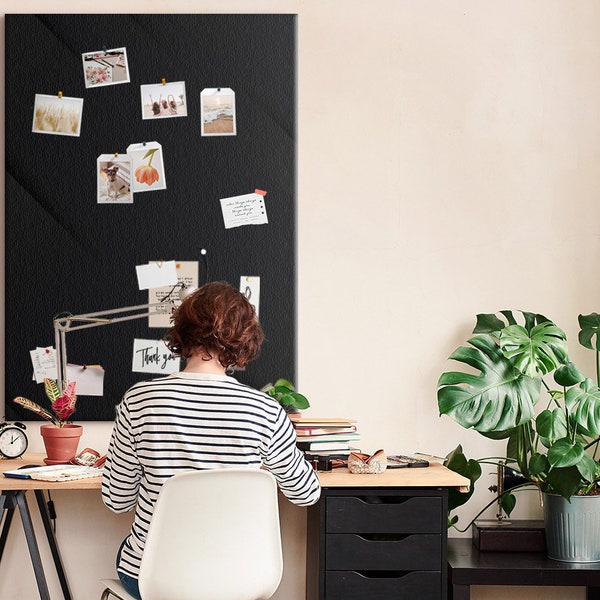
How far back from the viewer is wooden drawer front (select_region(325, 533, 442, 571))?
2.52m

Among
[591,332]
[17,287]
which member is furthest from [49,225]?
[591,332]

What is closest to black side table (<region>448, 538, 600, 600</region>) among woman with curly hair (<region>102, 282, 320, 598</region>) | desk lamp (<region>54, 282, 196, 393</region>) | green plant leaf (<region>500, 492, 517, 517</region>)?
green plant leaf (<region>500, 492, 517, 517</region>)

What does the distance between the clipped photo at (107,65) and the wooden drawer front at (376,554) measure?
5.53ft

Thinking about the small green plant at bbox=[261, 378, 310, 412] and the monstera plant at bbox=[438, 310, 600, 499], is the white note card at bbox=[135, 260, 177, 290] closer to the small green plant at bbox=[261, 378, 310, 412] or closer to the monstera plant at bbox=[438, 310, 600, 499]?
the small green plant at bbox=[261, 378, 310, 412]

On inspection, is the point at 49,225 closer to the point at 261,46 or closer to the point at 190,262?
the point at 190,262

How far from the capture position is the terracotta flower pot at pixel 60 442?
2727 millimetres

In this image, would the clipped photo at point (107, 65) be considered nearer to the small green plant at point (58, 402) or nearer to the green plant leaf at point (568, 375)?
the small green plant at point (58, 402)

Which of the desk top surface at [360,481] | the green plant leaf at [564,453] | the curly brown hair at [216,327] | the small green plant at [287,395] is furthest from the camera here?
the small green plant at [287,395]

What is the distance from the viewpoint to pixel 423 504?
2518 millimetres

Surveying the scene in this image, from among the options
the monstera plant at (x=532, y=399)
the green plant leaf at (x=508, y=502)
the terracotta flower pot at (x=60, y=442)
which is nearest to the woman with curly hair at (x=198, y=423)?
the terracotta flower pot at (x=60, y=442)

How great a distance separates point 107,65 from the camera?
307 cm

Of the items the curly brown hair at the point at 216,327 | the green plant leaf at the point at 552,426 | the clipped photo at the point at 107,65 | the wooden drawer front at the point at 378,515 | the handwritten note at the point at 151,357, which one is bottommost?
the wooden drawer front at the point at 378,515

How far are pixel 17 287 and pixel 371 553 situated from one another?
1.47 metres

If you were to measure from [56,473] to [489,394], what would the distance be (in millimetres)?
1288
